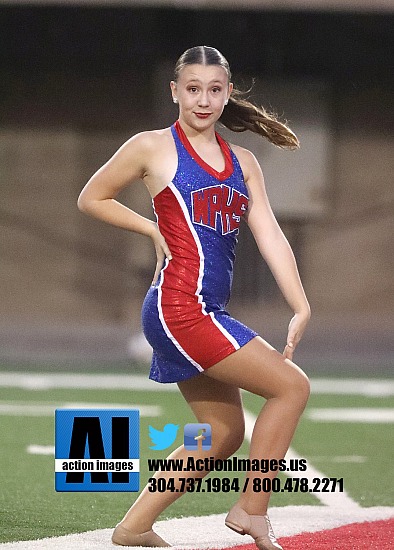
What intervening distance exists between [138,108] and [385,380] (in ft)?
20.0

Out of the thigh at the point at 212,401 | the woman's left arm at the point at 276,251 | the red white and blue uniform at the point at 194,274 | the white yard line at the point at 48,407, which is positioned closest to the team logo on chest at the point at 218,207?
Answer: the red white and blue uniform at the point at 194,274

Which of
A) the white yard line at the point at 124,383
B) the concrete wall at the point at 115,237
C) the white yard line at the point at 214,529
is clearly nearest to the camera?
the white yard line at the point at 214,529

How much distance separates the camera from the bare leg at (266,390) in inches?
166

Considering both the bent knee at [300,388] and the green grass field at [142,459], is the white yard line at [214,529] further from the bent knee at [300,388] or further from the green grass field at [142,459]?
the bent knee at [300,388]

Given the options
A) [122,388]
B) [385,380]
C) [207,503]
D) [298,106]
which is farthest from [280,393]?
[298,106]

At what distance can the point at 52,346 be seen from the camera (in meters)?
15.5

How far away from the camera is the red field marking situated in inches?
184

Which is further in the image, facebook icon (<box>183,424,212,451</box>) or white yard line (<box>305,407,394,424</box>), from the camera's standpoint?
white yard line (<box>305,407,394,424</box>)

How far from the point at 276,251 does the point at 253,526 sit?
1022mm

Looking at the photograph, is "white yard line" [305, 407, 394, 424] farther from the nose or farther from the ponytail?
the nose

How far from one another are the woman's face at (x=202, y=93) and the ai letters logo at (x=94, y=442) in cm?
125

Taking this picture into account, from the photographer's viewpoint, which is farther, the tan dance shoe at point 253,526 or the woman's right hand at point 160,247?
the woman's right hand at point 160,247

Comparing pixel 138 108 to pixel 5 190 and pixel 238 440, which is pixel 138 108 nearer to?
pixel 5 190

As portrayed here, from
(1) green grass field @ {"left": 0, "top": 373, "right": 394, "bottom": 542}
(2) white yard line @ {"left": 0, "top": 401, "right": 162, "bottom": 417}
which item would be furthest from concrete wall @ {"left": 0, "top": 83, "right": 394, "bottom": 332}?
(2) white yard line @ {"left": 0, "top": 401, "right": 162, "bottom": 417}
